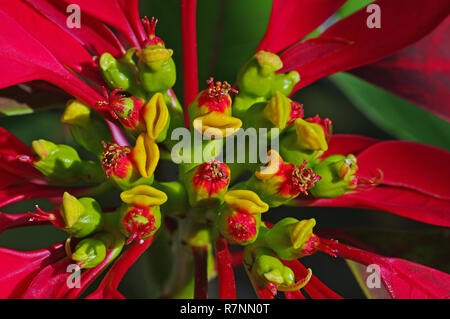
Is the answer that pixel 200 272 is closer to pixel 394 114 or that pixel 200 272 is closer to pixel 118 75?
pixel 118 75

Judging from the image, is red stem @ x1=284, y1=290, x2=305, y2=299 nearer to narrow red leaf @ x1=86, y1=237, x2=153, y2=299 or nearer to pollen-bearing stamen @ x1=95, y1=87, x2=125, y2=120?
narrow red leaf @ x1=86, y1=237, x2=153, y2=299

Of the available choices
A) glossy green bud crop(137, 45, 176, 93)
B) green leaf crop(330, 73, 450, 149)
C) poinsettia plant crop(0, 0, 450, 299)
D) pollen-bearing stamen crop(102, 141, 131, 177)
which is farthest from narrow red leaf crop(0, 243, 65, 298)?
green leaf crop(330, 73, 450, 149)

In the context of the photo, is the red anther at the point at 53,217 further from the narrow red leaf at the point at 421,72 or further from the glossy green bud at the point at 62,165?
the narrow red leaf at the point at 421,72

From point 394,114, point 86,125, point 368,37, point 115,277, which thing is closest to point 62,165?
point 86,125

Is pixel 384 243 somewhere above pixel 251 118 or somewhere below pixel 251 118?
below

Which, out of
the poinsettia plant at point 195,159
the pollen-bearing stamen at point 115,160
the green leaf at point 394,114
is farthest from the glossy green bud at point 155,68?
the green leaf at point 394,114
